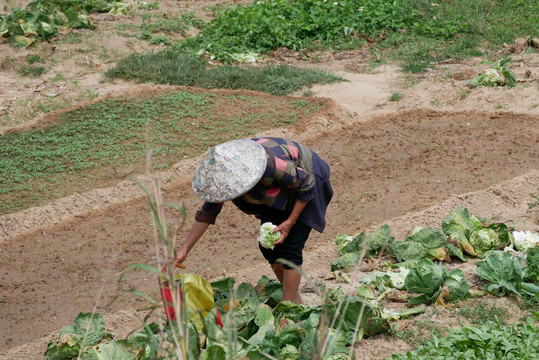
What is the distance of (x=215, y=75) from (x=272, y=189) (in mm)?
6168

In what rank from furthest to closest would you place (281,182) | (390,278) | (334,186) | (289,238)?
1. (334,186)
2. (390,278)
3. (289,238)
4. (281,182)

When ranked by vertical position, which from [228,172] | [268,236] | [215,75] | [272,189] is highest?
[228,172]

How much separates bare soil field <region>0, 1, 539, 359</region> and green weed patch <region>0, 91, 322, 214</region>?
0.85 ft

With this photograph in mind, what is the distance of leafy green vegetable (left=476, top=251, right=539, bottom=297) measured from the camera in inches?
151

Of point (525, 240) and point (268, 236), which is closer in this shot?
point (268, 236)

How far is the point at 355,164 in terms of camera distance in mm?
7270

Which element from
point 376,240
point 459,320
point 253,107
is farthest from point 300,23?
point 459,320

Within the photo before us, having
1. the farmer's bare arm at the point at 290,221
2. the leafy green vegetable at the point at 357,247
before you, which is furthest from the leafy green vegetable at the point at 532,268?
the farmer's bare arm at the point at 290,221

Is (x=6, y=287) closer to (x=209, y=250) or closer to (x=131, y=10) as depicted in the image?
(x=209, y=250)

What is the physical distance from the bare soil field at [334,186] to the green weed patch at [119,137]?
0.85 feet

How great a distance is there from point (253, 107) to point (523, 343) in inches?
229

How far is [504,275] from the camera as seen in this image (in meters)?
3.91

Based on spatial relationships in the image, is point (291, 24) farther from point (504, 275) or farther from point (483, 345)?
point (483, 345)

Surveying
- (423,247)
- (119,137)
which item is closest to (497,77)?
(423,247)
